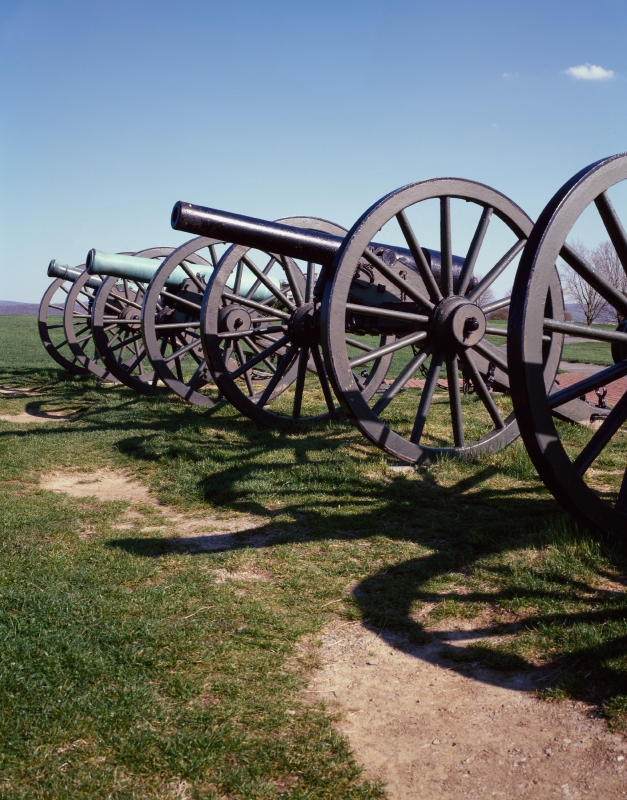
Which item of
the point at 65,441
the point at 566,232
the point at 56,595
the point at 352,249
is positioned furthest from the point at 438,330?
the point at 65,441

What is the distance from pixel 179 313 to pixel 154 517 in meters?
6.38

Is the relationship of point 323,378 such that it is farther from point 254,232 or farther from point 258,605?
point 258,605

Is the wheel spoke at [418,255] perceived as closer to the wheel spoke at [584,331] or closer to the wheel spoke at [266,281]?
the wheel spoke at [584,331]

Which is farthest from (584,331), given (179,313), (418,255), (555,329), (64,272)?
(64,272)

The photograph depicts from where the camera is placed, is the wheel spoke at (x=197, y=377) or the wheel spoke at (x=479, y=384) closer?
the wheel spoke at (x=479, y=384)

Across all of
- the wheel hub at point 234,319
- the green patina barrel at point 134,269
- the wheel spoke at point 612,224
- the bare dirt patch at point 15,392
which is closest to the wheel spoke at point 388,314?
the wheel spoke at point 612,224

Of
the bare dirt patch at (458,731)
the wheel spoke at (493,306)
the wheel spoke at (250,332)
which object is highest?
the wheel spoke at (493,306)

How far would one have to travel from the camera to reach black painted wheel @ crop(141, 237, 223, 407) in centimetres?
986

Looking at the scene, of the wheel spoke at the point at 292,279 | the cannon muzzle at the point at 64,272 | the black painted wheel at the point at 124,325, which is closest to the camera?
the wheel spoke at the point at 292,279

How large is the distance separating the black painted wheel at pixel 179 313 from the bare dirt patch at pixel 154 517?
326 cm

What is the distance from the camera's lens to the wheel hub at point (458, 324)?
602 centimetres

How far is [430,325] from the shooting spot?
611 cm

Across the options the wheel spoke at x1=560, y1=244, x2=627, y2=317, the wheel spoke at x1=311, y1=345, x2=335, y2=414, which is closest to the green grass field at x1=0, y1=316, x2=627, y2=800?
the wheel spoke at x1=311, y1=345, x2=335, y2=414

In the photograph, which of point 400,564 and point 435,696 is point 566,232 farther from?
point 435,696
